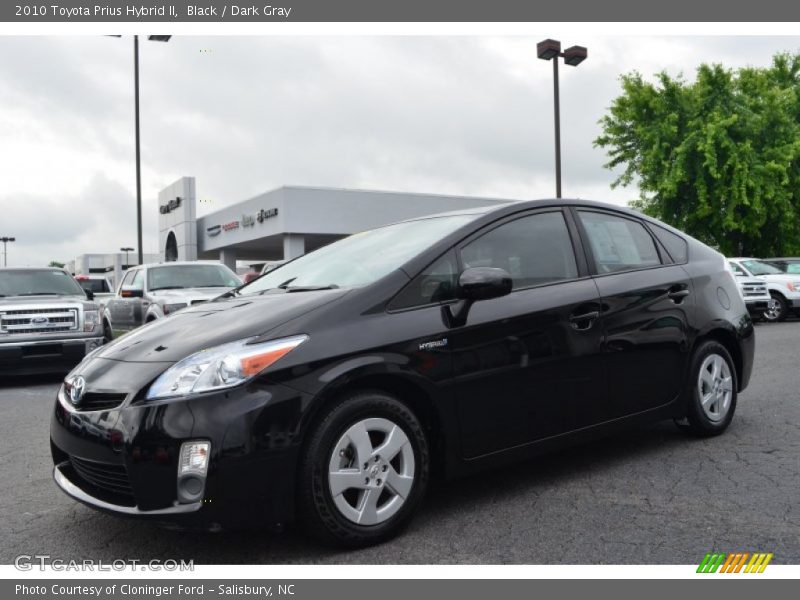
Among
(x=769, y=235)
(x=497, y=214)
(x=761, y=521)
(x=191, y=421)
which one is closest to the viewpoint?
(x=191, y=421)

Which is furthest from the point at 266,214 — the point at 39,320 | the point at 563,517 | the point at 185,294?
the point at 563,517

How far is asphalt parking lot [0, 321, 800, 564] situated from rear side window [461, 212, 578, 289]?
3.82 ft

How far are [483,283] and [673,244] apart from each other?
2.14 metres

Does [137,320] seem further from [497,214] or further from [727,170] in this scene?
[727,170]

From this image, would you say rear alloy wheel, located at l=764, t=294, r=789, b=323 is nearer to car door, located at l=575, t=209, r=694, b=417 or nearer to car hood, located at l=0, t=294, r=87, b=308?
car door, located at l=575, t=209, r=694, b=417

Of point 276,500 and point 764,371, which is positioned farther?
point 764,371

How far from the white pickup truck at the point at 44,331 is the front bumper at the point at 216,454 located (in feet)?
23.3

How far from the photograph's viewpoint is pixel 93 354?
387 centimetres

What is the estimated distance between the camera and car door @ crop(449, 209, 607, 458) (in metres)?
3.72

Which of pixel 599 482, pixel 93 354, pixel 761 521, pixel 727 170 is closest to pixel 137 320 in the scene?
pixel 93 354

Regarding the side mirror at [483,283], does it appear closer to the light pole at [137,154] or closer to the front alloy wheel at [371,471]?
the front alloy wheel at [371,471]

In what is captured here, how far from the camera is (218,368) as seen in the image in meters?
3.15

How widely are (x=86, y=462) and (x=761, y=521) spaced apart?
307cm

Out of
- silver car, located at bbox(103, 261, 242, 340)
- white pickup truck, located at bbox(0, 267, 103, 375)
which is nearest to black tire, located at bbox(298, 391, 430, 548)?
white pickup truck, located at bbox(0, 267, 103, 375)
